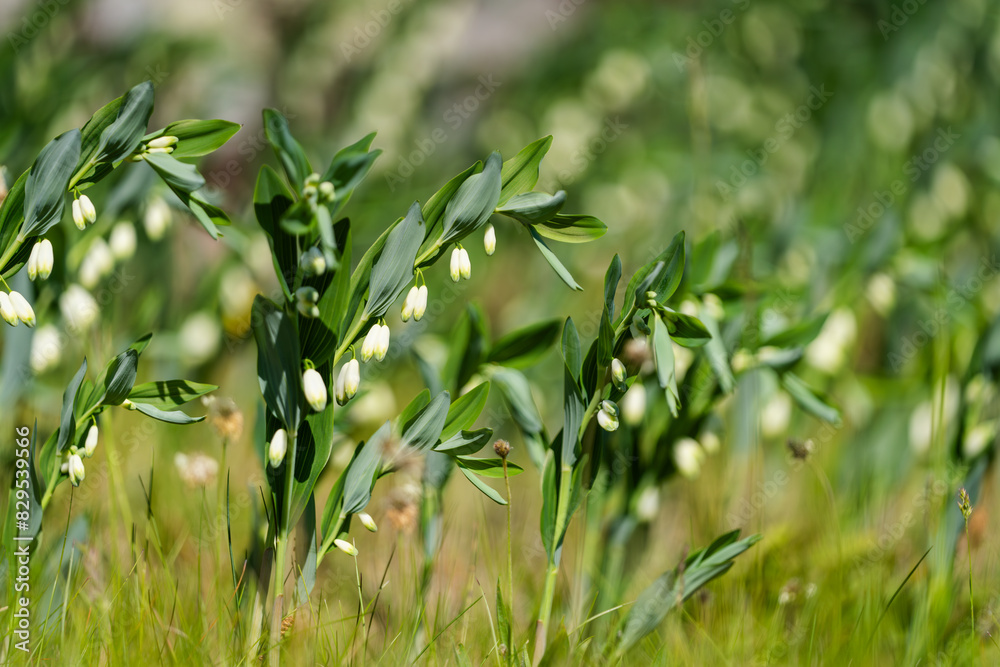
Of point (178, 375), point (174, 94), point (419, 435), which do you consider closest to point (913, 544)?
point (419, 435)

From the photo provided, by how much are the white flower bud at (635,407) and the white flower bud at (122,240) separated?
929mm

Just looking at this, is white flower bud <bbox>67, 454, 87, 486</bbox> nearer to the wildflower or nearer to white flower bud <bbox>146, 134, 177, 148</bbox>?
white flower bud <bbox>146, 134, 177, 148</bbox>

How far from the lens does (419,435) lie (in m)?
0.93

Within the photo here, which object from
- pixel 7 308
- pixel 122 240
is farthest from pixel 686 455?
pixel 122 240

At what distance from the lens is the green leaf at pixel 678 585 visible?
104 cm

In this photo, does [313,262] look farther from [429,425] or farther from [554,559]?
[554,559]

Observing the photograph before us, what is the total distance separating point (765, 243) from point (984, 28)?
4.32 ft

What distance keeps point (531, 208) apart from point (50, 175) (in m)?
0.52

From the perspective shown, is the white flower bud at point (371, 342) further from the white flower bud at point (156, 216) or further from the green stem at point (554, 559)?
the white flower bud at point (156, 216)

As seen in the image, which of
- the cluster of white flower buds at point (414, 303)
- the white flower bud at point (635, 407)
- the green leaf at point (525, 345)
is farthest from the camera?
the white flower bud at point (635, 407)

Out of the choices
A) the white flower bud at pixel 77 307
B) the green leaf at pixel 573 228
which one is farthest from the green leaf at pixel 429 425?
the white flower bud at pixel 77 307

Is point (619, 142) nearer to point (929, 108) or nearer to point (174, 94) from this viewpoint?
point (929, 108)

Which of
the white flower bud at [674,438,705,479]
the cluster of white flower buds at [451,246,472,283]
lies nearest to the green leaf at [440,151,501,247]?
the cluster of white flower buds at [451,246,472,283]

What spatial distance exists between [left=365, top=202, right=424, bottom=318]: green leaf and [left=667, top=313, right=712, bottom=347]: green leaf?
1.01 feet
